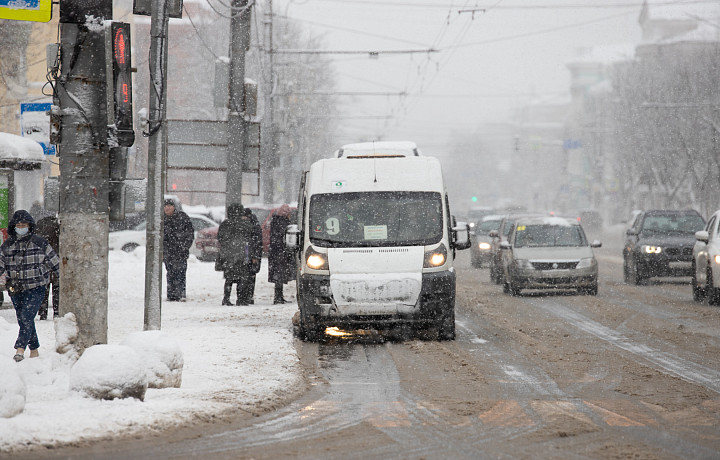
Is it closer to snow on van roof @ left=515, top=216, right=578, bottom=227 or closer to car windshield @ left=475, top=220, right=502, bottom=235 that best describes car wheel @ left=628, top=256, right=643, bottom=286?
snow on van roof @ left=515, top=216, right=578, bottom=227

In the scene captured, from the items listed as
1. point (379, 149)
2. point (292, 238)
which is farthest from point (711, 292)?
point (292, 238)

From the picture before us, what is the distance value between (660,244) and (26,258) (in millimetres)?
16753

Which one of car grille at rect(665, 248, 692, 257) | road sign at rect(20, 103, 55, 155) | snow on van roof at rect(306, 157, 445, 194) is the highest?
road sign at rect(20, 103, 55, 155)

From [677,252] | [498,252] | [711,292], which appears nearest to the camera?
[711,292]

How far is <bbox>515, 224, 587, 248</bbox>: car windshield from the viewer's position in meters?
22.6

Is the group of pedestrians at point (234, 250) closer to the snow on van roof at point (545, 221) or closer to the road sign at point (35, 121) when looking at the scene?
the road sign at point (35, 121)

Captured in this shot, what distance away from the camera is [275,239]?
19.3 meters

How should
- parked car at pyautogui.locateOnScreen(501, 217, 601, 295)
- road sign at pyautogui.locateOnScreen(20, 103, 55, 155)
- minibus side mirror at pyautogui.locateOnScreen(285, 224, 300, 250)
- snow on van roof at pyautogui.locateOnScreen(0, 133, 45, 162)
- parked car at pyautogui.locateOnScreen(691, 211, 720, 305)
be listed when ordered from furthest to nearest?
1. parked car at pyautogui.locateOnScreen(501, 217, 601, 295)
2. parked car at pyautogui.locateOnScreen(691, 211, 720, 305)
3. road sign at pyautogui.locateOnScreen(20, 103, 55, 155)
4. snow on van roof at pyautogui.locateOnScreen(0, 133, 45, 162)
5. minibus side mirror at pyautogui.locateOnScreen(285, 224, 300, 250)

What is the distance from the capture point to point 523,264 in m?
21.5

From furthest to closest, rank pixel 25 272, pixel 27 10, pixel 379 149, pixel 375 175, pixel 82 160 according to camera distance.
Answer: pixel 379 149 → pixel 375 175 → pixel 25 272 → pixel 27 10 → pixel 82 160

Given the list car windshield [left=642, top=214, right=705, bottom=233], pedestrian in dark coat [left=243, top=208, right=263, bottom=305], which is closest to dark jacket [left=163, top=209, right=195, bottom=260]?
pedestrian in dark coat [left=243, top=208, right=263, bottom=305]

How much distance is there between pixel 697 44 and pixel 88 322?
55342 millimetres

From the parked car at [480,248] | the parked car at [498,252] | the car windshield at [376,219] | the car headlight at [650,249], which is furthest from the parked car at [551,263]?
the parked car at [480,248]

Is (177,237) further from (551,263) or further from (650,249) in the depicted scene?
(650,249)
